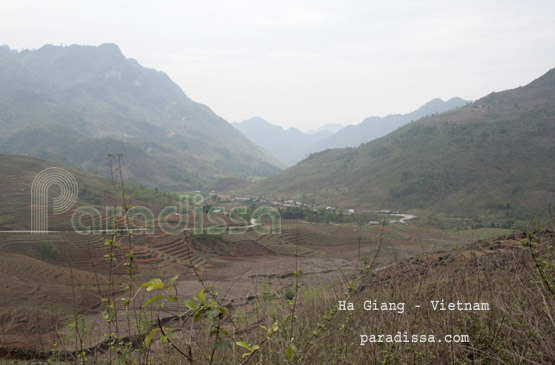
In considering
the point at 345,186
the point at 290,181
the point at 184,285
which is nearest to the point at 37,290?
the point at 184,285

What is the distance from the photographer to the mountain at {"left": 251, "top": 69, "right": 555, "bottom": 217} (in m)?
51.7

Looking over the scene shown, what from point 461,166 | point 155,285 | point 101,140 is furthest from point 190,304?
point 101,140

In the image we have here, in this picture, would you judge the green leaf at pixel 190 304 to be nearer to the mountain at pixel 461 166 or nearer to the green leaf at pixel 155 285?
the green leaf at pixel 155 285

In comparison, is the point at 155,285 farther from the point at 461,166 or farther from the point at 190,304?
the point at 461,166

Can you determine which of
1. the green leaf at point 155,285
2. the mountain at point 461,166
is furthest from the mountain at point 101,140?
the green leaf at point 155,285

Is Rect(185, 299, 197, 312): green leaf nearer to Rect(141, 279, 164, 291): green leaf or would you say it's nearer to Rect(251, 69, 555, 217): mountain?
Rect(141, 279, 164, 291): green leaf

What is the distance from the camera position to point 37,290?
1570 centimetres

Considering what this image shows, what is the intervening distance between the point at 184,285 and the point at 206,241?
10852 mm

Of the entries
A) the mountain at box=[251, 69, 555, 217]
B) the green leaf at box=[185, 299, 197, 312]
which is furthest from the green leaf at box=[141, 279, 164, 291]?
the mountain at box=[251, 69, 555, 217]

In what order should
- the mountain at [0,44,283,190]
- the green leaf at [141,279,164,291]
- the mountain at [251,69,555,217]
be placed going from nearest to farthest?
the green leaf at [141,279,164,291] → the mountain at [251,69,555,217] → the mountain at [0,44,283,190]

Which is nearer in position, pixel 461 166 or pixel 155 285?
pixel 155 285

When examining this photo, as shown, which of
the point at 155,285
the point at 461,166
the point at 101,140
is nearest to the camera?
the point at 155,285

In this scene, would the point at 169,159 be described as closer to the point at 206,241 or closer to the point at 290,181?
the point at 290,181

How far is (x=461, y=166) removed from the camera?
199ft
